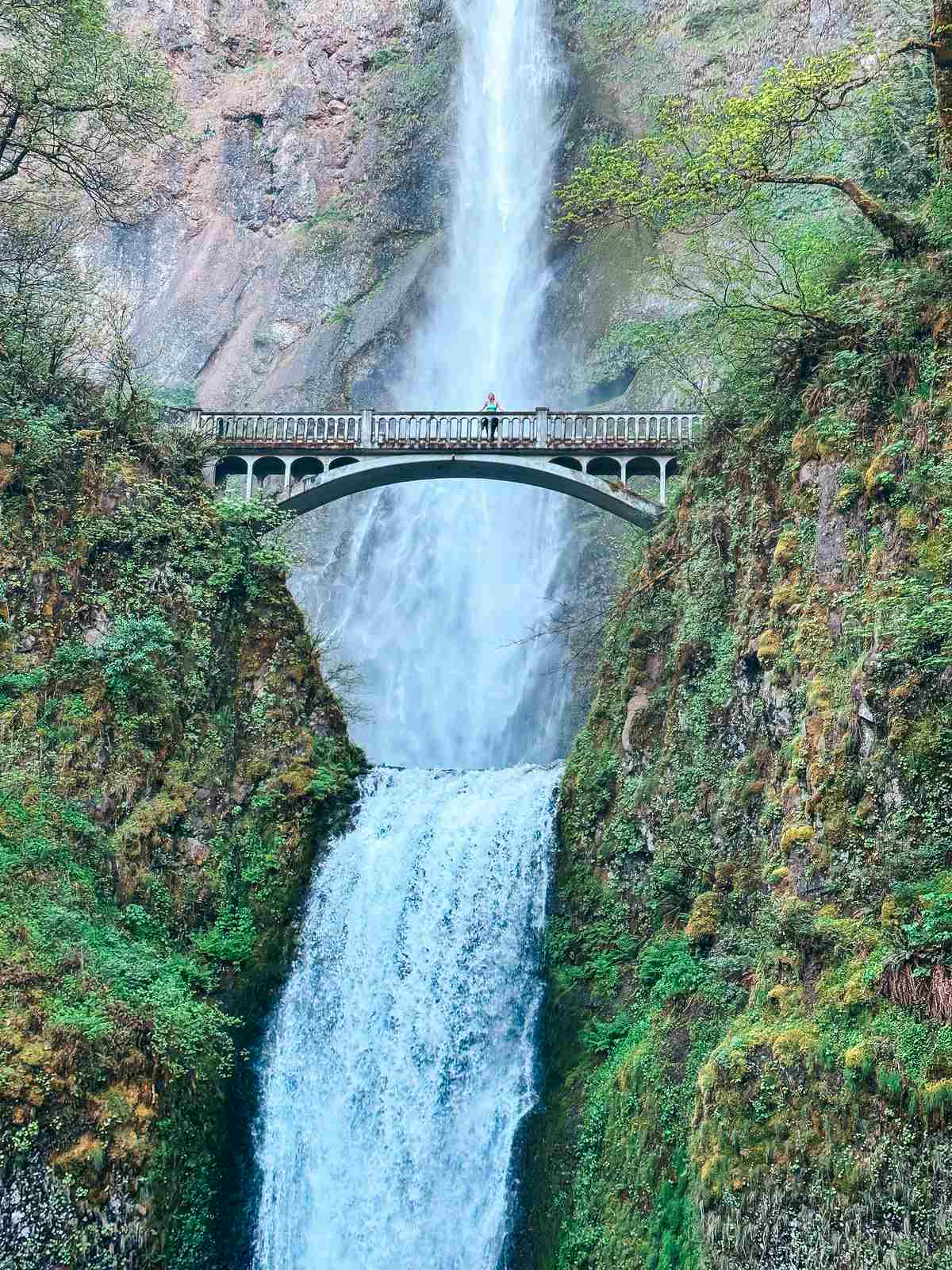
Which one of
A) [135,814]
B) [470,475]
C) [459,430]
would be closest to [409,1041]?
[135,814]

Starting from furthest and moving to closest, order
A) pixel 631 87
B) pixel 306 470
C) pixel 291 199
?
pixel 291 199, pixel 631 87, pixel 306 470

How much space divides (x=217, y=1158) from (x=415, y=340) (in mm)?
27891

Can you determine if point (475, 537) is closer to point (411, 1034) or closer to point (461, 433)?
point (461, 433)

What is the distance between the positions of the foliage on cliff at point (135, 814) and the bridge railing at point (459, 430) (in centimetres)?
328

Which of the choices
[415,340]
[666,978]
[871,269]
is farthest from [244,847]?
[415,340]

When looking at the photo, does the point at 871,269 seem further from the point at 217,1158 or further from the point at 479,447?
the point at 217,1158

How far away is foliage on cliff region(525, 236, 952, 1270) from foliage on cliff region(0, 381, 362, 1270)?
439cm

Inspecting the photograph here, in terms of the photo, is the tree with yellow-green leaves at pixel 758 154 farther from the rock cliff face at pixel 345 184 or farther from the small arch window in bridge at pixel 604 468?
the rock cliff face at pixel 345 184

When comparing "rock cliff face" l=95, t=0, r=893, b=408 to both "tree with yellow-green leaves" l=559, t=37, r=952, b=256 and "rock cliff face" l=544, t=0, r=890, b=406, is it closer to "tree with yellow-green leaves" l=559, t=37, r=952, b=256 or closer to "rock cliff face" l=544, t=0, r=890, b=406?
"rock cliff face" l=544, t=0, r=890, b=406

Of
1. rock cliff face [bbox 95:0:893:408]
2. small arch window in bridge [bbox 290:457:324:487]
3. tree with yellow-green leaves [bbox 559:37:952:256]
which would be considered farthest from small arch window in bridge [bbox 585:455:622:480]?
rock cliff face [bbox 95:0:893:408]

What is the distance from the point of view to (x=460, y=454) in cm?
2358

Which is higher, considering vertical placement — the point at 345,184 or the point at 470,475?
the point at 345,184

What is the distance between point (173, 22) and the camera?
46.9 meters

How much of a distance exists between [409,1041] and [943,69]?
14.2 meters
